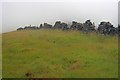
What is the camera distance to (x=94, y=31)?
20.1ft

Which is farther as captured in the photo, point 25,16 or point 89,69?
point 25,16

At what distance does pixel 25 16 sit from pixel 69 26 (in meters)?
1.18

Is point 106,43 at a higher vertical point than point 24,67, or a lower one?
higher

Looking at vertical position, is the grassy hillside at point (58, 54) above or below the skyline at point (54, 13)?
below

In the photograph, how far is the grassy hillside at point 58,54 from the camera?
5.86 meters

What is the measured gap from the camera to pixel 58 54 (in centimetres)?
602

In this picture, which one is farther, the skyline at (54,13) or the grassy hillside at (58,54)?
the skyline at (54,13)

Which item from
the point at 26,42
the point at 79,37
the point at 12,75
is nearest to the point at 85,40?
the point at 79,37

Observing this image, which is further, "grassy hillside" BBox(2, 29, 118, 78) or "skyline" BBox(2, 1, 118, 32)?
"skyline" BBox(2, 1, 118, 32)

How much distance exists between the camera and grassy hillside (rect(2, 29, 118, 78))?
231 inches

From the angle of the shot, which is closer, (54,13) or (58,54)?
(58,54)

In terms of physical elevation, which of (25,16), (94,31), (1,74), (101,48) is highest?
(25,16)

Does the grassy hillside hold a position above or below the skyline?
below

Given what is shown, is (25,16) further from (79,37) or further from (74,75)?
(74,75)
